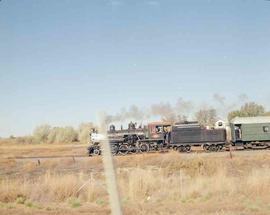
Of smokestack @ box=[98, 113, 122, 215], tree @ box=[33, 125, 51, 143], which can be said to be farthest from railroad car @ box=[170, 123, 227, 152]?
tree @ box=[33, 125, 51, 143]

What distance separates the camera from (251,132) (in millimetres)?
32969

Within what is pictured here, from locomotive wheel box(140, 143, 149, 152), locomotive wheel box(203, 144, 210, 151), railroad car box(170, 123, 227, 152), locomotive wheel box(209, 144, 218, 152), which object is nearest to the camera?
railroad car box(170, 123, 227, 152)

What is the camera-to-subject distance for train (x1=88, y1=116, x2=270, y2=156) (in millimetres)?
33156

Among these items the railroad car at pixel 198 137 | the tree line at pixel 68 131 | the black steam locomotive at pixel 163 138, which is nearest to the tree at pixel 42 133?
the tree line at pixel 68 131

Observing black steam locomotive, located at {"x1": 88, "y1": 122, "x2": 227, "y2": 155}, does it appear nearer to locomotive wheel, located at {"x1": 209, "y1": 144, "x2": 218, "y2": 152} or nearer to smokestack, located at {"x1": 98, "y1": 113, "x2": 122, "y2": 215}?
locomotive wheel, located at {"x1": 209, "y1": 144, "x2": 218, "y2": 152}

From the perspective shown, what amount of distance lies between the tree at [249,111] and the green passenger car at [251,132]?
51.1 metres

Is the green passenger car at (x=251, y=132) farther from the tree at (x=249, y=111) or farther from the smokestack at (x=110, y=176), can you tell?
the tree at (x=249, y=111)

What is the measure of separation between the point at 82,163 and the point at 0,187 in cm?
1515

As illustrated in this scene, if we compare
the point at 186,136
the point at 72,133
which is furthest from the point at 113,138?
the point at 72,133

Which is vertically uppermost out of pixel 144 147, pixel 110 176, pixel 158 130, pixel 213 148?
pixel 110 176

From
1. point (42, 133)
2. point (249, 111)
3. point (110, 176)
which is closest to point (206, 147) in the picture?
point (110, 176)

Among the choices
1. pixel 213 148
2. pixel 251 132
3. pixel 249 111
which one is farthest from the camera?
pixel 249 111

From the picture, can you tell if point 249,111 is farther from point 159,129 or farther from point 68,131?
point 159,129

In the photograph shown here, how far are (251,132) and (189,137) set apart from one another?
5.08 metres
